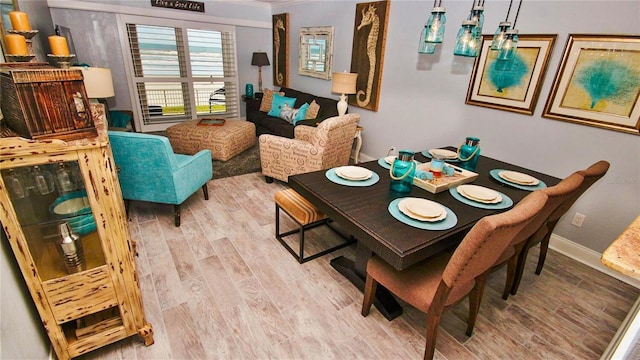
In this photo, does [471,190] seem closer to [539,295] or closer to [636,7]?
[539,295]

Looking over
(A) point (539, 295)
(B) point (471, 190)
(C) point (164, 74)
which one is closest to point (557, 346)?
(A) point (539, 295)

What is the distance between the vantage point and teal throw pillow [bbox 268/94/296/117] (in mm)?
4934

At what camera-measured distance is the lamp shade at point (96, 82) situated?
Answer: 8.81 ft

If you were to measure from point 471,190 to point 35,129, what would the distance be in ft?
6.89

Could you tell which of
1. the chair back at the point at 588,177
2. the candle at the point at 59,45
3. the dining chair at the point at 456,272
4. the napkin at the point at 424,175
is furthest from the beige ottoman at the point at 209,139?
the chair back at the point at 588,177

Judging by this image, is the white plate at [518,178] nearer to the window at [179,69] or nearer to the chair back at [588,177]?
the chair back at [588,177]

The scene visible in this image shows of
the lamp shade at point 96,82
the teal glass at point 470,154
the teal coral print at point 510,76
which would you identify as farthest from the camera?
the lamp shade at point 96,82

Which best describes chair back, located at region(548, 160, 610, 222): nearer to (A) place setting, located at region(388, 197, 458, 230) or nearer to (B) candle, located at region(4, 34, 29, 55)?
(A) place setting, located at region(388, 197, 458, 230)

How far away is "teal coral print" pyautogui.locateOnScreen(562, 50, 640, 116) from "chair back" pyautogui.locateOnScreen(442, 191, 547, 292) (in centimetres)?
161

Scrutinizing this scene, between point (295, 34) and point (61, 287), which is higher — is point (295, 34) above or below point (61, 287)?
above

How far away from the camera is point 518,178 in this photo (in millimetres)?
1944

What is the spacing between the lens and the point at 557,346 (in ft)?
5.54

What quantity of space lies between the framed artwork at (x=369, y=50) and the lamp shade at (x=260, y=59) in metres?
2.28

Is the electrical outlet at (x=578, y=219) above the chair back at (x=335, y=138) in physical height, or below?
below
